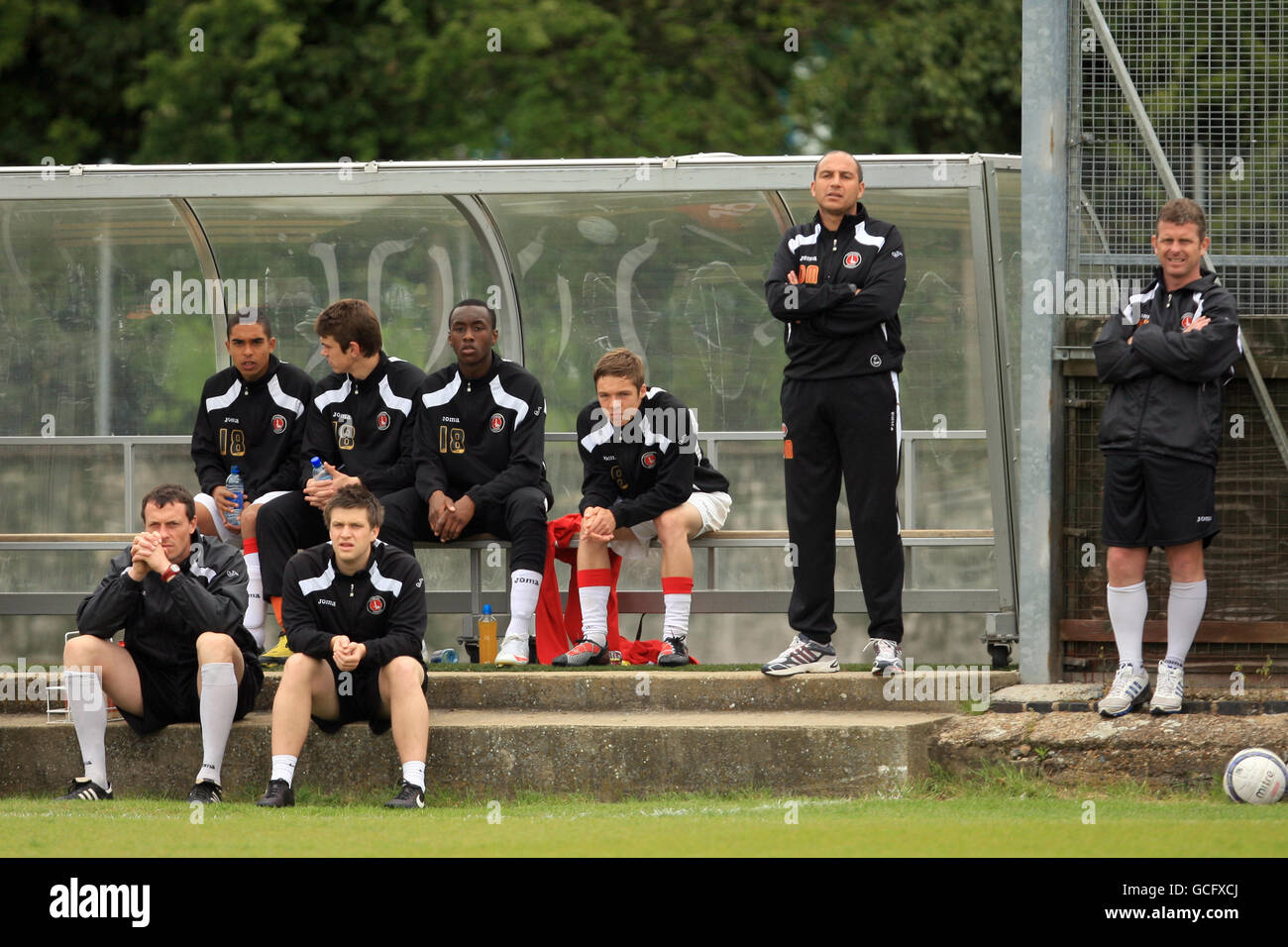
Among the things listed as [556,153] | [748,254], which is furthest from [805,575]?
[556,153]

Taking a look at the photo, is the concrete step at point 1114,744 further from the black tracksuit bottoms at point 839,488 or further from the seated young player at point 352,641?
the seated young player at point 352,641

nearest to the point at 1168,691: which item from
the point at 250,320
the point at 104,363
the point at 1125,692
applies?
the point at 1125,692

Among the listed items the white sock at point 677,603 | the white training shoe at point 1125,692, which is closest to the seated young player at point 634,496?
the white sock at point 677,603

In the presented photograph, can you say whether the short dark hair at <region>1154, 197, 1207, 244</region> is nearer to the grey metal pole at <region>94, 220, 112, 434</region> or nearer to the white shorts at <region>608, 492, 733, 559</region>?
the white shorts at <region>608, 492, 733, 559</region>

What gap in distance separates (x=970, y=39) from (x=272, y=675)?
1239 cm

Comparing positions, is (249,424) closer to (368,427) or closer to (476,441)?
(368,427)

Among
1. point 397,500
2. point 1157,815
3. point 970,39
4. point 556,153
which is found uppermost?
point 970,39

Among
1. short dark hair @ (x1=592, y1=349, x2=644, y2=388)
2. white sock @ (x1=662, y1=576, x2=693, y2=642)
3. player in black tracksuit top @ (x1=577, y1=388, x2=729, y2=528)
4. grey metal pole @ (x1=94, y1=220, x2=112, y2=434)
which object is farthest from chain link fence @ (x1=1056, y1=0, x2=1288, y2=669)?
grey metal pole @ (x1=94, y1=220, x2=112, y2=434)

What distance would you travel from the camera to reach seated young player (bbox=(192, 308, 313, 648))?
29.1 ft

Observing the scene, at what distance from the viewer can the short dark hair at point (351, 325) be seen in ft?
28.5

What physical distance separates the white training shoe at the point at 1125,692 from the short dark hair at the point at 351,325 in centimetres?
387

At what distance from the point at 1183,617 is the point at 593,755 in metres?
2.27

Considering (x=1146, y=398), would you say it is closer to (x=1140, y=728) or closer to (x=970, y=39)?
(x=1140, y=728)

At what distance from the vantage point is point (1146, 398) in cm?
672
